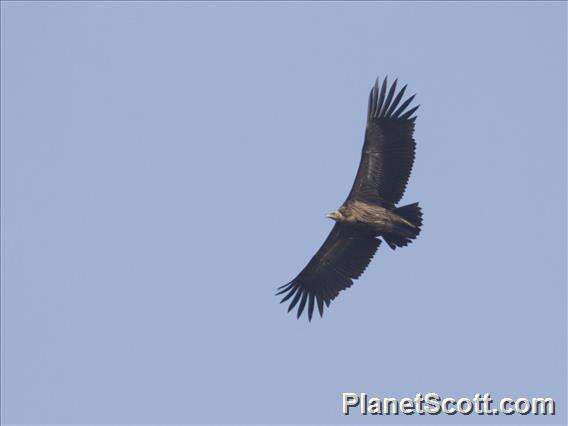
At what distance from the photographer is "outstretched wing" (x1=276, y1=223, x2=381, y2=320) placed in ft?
110

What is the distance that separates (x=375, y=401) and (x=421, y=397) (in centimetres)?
104

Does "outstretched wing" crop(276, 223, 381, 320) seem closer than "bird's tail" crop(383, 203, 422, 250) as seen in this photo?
No

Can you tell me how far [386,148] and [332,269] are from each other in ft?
11.7

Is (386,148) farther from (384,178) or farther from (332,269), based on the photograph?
(332,269)

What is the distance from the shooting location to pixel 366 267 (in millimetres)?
33625

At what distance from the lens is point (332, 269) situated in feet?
111

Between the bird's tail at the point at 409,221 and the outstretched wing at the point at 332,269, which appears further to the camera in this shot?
the outstretched wing at the point at 332,269

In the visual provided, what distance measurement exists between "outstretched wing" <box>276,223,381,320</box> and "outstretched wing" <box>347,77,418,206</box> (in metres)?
1.59

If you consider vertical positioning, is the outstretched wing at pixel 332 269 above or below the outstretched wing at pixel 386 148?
below

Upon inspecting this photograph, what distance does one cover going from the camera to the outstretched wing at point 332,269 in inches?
1318

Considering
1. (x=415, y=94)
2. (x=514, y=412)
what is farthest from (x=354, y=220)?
(x=514, y=412)

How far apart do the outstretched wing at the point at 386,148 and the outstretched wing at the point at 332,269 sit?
62.5 inches

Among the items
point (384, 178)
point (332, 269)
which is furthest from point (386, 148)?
point (332, 269)

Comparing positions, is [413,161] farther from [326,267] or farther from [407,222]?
[326,267]
